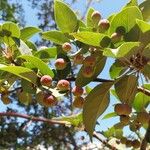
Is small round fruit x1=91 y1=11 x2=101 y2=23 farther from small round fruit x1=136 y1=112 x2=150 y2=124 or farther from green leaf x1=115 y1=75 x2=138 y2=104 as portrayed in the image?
small round fruit x1=136 y1=112 x2=150 y2=124

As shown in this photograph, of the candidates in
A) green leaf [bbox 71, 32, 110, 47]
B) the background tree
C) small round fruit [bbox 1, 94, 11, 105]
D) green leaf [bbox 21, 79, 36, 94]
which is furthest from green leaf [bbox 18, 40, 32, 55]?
green leaf [bbox 71, 32, 110, 47]

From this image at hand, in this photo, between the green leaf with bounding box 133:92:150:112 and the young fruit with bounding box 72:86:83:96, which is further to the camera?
the green leaf with bounding box 133:92:150:112

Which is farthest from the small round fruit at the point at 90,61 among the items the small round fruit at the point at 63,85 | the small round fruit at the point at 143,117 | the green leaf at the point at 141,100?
the green leaf at the point at 141,100

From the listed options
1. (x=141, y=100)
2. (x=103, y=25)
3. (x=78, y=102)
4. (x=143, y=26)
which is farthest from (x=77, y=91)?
(x=141, y=100)

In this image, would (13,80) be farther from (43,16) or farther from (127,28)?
(43,16)

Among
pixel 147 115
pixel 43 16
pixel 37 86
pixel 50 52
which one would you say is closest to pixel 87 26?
pixel 50 52

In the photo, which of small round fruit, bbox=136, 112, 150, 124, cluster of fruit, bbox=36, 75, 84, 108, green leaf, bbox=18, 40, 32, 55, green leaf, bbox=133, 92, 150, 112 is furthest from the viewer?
green leaf, bbox=133, 92, 150, 112
